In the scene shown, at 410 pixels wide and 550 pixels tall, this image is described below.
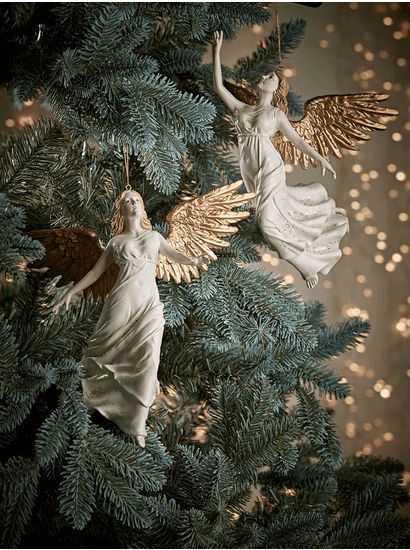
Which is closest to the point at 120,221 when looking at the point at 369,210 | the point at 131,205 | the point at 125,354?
the point at 131,205

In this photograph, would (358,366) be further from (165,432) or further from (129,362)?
(129,362)

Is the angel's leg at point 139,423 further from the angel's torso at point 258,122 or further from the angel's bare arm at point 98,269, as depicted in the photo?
the angel's torso at point 258,122

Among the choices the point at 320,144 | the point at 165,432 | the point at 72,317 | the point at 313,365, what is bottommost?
the point at 165,432

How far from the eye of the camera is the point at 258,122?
1.08 meters

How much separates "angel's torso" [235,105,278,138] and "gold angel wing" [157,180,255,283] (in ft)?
0.40

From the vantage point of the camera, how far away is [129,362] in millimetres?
899

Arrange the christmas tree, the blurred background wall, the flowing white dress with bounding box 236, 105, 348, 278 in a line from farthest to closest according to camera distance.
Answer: the blurred background wall
the flowing white dress with bounding box 236, 105, 348, 278
the christmas tree

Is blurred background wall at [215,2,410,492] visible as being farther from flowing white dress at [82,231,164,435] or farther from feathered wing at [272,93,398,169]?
flowing white dress at [82,231,164,435]

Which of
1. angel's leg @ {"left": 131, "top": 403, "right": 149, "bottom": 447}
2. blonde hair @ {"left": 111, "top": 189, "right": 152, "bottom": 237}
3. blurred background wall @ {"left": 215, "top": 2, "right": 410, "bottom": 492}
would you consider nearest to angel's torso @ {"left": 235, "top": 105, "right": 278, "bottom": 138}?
blonde hair @ {"left": 111, "top": 189, "right": 152, "bottom": 237}

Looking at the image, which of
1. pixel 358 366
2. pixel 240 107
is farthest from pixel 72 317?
pixel 358 366

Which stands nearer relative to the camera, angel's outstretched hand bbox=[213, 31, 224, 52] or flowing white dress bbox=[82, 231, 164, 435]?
flowing white dress bbox=[82, 231, 164, 435]

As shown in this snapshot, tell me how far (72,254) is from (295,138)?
36 centimetres

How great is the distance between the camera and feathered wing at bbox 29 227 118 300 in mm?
986

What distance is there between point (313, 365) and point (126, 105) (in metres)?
0.50
